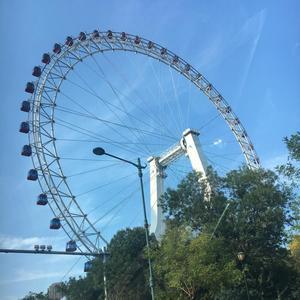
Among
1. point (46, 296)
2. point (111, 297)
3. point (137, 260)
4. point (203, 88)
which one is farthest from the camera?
point (46, 296)

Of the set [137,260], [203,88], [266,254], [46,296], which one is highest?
[203,88]

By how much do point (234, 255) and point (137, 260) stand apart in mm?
16740

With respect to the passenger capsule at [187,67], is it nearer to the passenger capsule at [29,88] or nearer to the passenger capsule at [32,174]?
the passenger capsule at [29,88]

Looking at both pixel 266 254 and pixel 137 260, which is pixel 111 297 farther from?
pixel 266 254

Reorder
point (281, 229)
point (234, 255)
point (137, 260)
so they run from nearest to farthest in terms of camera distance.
A: point (234, 255) → point (281, 229) → point (137, 260)

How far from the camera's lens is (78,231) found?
5109 cm

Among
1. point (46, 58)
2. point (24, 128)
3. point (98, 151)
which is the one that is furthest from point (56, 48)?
point (98, 151)

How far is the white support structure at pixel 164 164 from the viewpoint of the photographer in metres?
58.6

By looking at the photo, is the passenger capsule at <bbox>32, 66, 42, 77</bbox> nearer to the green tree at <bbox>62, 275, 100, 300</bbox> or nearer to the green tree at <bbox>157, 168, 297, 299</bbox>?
the green tree at <bbox>157, 168, 297, 299</bbox>

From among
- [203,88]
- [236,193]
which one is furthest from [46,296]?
[236,193]

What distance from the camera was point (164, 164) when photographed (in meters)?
65.2

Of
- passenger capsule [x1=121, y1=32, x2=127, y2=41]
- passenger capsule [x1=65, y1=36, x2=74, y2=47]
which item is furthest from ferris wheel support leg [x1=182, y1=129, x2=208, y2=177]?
passenger capsule [x1=65, y1=36, x2=74, y2=47]

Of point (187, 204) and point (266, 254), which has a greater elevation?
point (187, 204)

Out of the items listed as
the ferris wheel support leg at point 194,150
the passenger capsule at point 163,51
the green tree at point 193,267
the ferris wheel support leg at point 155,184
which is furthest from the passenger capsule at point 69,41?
the green tree at point 193,267
